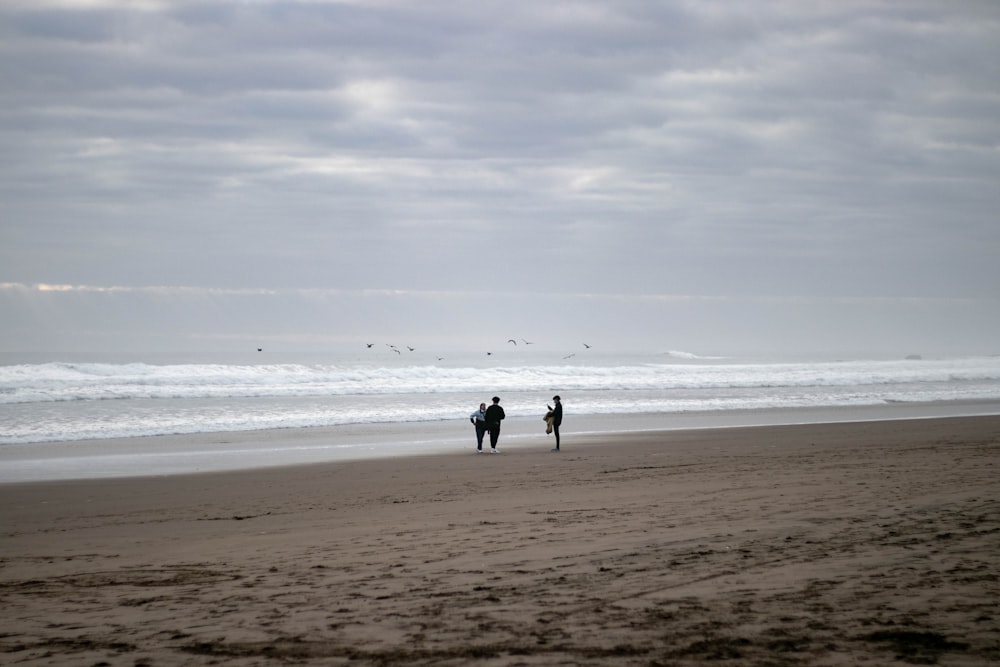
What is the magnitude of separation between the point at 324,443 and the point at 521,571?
16.7 metres

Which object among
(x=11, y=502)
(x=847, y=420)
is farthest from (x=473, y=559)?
(x=847, y=420)

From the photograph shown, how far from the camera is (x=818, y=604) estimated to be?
21.0 feet

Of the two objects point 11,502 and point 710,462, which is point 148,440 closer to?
point 11,502

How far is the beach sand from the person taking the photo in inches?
226

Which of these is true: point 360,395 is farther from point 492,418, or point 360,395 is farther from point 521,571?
point 521,571

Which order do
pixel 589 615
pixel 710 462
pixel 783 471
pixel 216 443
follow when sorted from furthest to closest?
pixel 216 443 < pixel 710 462 < pixel 783 471 < pixel 589 615

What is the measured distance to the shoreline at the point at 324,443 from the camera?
1877cm

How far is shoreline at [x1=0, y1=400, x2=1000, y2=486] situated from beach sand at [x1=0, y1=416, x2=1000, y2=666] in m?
3.40

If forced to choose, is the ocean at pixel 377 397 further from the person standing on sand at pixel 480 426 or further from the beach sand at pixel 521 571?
the beach sand at pixel 521 571

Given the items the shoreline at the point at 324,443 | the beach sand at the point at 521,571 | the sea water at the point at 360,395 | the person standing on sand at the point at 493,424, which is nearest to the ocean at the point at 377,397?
the sea water at the point at 360,395

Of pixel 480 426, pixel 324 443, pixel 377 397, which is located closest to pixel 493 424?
pixel 480 426

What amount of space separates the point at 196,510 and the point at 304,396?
92.6 ft

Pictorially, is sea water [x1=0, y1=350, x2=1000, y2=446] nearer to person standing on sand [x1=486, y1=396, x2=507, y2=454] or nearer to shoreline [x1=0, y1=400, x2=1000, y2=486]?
shoreline [x1=0, y1=400, x2=1000, y2=486]

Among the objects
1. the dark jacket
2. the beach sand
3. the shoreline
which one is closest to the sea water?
the shoreline
